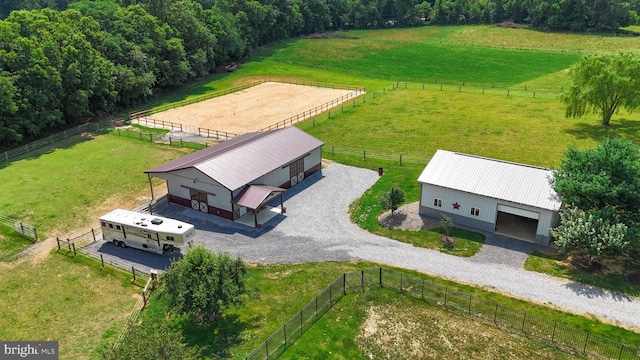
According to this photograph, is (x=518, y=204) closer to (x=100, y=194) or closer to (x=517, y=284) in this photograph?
(x=517, y=284)

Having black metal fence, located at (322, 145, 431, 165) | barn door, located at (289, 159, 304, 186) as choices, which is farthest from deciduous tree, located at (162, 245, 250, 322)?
black metal fence, located at (322, 145, 431, 165)

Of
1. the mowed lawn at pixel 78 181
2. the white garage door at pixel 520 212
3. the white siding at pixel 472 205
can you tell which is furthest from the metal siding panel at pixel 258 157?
the white garage door at pixel 520 212

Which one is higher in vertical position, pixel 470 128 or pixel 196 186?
pixel 196 186

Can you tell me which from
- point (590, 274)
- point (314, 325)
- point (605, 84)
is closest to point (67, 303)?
point (314, 325)

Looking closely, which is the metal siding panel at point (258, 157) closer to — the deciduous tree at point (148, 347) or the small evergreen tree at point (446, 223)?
the small evergreen tree at point (446, 223)

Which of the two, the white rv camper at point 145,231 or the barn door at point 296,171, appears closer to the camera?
the white rv camper at point 145,231

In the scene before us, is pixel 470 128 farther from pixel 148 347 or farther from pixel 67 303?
pixel 148 347

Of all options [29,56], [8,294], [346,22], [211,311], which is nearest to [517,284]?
[211,311]
